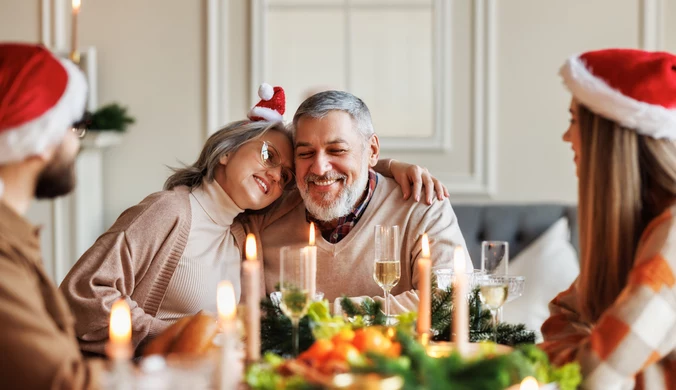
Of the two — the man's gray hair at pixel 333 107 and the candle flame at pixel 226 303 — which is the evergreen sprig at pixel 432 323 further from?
the man's gray hair at pixel 333 107

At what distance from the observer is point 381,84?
168 inches

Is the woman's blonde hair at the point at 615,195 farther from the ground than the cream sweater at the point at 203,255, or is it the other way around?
the woman's blonde hair at the point at 615,195

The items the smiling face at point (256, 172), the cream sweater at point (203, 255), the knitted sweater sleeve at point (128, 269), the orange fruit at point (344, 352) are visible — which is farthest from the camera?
the smiling face at point (256, 172)

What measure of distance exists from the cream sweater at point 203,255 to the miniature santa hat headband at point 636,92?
1.19 metres

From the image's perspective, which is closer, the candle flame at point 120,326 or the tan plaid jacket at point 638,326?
the candle flame at point 120,326

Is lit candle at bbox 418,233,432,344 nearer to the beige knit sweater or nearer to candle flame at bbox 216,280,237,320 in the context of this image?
candle flame at bbox 216,280,237,320

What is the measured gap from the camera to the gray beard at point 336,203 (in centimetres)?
268

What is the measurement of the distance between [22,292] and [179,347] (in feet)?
1.50

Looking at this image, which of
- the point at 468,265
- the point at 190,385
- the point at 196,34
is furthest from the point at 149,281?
the point at 196,34

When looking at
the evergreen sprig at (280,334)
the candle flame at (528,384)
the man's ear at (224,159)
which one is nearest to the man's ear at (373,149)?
the man's ear at (224,159)

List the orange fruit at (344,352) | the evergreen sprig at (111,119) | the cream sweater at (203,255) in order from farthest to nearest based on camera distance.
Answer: the evergreen sprig at (111,119), the cream sweater at (203,255), the orange fruit at (344,352)

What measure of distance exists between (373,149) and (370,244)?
14.0 inches

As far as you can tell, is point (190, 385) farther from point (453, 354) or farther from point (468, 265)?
point (468, 265)

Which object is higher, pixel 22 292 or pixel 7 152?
pixel 7 152
